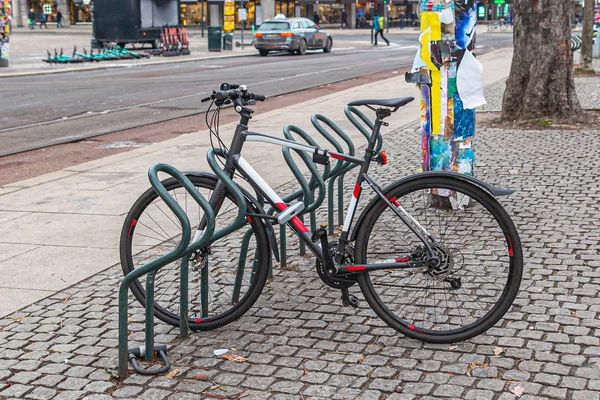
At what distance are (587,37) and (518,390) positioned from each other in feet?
68.2

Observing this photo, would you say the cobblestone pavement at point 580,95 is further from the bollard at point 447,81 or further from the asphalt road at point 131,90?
the bollard at point 447,81

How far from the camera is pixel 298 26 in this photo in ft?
122

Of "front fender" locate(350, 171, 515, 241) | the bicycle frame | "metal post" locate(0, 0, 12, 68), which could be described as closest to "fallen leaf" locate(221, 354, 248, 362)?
the bicycle frame

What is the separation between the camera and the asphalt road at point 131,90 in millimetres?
14441

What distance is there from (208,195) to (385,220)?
3.37 ft

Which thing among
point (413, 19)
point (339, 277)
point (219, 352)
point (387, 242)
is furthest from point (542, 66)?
point (413, 19)

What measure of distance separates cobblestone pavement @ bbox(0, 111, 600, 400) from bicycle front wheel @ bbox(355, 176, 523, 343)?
0.45ft

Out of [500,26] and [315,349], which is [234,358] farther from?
[500,26]

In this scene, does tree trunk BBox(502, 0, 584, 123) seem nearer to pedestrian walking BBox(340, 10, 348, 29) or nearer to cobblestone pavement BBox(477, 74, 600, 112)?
cobblestone pavement BBox(477, 74, 600, 112)

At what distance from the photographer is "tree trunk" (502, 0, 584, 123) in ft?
40.2

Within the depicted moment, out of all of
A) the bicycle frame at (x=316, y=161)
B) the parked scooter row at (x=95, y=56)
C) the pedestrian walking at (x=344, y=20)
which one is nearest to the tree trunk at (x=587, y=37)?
the parked scooter row at (x=95, y=56)

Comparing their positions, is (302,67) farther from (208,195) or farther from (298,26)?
(208,195)

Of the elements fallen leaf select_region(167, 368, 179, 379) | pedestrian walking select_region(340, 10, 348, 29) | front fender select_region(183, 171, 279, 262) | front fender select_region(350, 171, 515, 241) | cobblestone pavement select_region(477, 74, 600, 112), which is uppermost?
pedestrian walking select_region(340, 10, 348, 29)

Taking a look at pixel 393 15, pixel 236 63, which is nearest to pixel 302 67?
pixel 236 63
